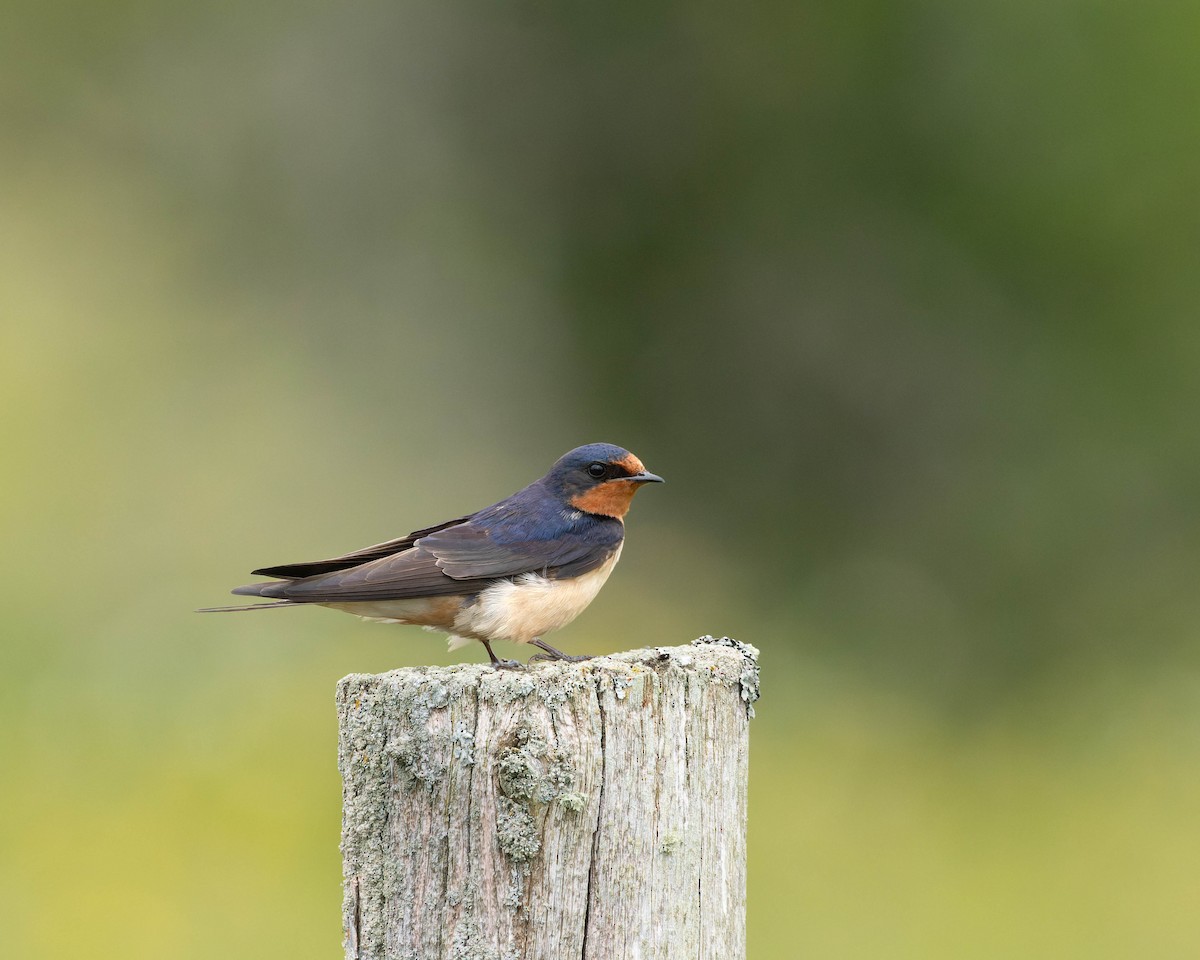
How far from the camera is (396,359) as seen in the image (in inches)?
457

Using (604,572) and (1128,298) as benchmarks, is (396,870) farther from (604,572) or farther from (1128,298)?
(1128,298)

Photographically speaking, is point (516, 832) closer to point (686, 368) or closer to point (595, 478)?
point (595, 478)

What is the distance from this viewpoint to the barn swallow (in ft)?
12.2

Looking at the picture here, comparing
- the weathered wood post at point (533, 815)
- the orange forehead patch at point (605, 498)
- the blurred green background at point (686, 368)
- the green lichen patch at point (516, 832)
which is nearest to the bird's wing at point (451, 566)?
the orange forehead patch at point (605, 498)

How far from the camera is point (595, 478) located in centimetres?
434

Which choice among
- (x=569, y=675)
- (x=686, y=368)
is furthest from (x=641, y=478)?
(x=686, y=368)

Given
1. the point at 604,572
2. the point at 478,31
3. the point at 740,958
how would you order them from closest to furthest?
the point at 740,958 → the point at 604,572 → the point at 478,31

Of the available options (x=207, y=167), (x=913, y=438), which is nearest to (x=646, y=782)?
(x=913, y=438)

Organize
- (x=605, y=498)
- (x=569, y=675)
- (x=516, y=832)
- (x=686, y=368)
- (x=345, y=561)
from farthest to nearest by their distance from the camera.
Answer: (x=686, y=368), (x=605, y=498), (x=345, y=561), (x=569, y=675), (x=516, y=832)

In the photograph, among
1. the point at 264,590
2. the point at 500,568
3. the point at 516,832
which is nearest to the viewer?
the point at 516,832

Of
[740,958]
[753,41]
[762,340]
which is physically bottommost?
[740,958]

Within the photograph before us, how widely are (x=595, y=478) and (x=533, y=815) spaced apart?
189cm

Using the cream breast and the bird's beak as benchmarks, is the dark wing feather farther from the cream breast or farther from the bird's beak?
the bird's beak

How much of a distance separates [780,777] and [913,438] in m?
3.84
